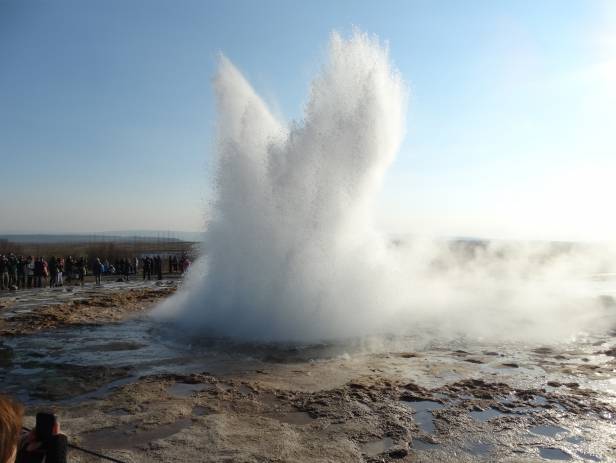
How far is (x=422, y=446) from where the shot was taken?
5.20 metres

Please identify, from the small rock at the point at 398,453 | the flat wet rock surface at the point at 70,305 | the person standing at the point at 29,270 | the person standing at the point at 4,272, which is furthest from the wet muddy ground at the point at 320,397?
the person standing at the point at 29,270

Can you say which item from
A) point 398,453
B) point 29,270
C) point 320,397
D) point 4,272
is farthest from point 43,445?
point 29,270

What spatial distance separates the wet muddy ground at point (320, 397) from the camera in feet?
16.8

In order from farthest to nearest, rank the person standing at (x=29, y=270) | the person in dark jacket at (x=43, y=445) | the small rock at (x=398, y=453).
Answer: the person standing at (x=29, y=270) < the small rock at (x=398, y=453) < the person in dark jacket at (x=43, y=445)

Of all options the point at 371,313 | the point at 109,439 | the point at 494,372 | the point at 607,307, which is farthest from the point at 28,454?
the point at 607,307

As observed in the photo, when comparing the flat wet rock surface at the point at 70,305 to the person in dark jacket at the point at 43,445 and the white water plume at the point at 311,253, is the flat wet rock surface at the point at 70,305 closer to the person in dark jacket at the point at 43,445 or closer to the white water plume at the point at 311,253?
the white water plume at the point at 311,253

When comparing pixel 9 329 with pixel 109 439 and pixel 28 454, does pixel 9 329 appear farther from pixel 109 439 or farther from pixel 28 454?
pixel 28 454

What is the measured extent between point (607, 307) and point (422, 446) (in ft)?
48.4

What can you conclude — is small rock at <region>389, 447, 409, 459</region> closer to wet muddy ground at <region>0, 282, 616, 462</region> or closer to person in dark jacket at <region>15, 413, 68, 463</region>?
wet muddy ground at <region>0, 282, 616, 462</region>

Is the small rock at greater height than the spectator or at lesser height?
lesser

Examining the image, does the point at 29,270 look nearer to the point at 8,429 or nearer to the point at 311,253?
the point at 311,253

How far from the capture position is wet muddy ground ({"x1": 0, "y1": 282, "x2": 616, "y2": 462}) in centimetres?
513

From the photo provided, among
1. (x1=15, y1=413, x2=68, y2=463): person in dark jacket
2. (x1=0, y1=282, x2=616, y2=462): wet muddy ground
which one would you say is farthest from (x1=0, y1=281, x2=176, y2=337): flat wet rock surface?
(x1=15, y1=413, x2=68, y2=463): person in dark jacket

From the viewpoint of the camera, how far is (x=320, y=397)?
6.78 m
